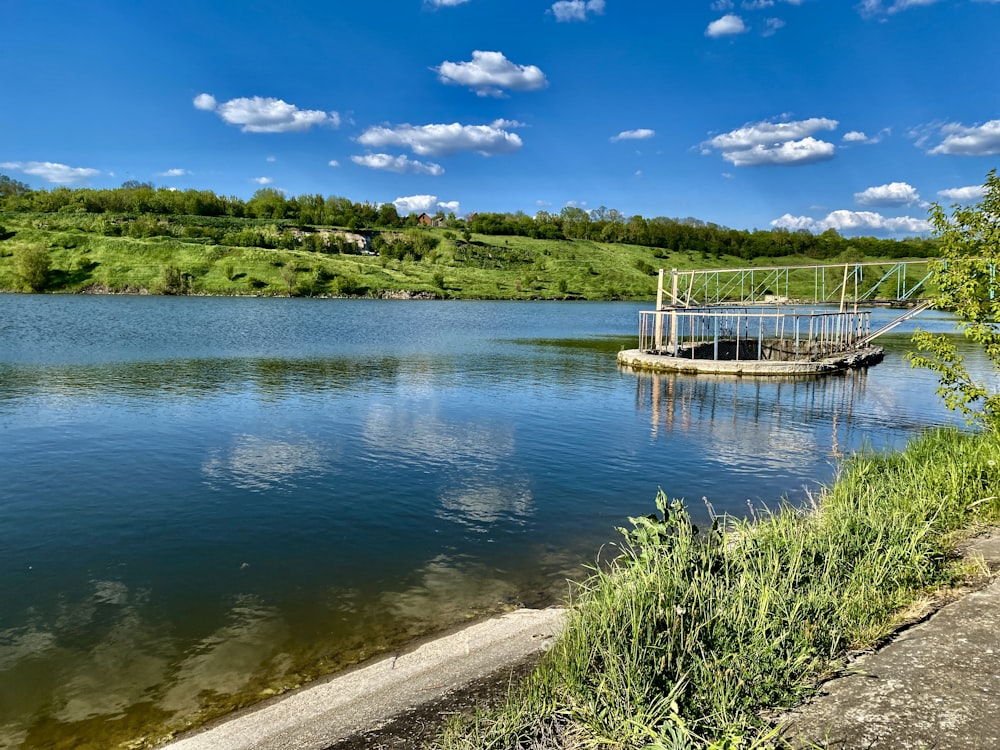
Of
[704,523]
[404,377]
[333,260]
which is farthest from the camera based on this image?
[333,260]

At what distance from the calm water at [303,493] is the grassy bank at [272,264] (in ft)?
312

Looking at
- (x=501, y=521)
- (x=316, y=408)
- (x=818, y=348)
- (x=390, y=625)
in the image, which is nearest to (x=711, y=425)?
(x=501, y=521)

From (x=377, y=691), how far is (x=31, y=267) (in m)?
136

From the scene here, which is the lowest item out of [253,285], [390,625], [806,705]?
[390,625]

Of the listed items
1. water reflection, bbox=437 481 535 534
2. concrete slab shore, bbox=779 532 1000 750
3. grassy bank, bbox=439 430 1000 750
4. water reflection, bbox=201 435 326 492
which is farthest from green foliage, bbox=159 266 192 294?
concrete slab shore, bbox=779 532 1000 750

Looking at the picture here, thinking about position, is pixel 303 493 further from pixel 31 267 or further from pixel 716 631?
pixel 31 267

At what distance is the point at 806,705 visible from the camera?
6.46 m

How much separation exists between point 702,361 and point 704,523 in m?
30.5

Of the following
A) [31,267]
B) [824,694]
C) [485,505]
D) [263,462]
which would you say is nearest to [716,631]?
[824,694]

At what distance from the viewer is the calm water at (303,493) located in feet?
32.5

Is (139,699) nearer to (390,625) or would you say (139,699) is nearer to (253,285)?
(390,625)

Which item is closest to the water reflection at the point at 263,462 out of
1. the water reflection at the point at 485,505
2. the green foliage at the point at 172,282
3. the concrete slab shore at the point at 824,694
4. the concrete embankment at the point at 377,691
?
the water reflection at the point at 485,505

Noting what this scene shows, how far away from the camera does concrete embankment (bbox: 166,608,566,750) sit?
7.49 meters

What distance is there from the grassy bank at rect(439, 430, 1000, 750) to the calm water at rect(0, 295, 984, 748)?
13.4ft
